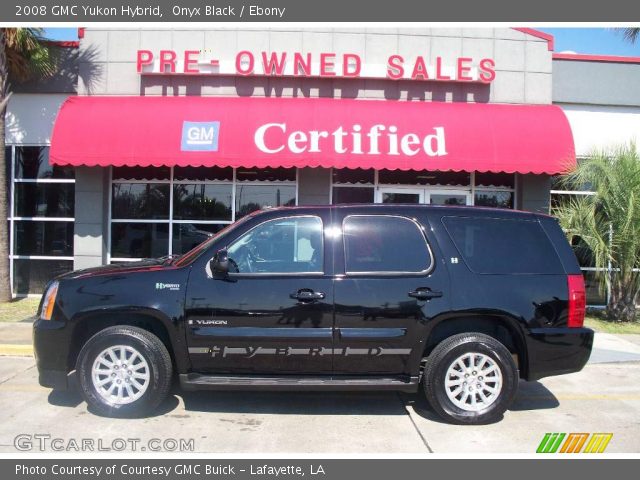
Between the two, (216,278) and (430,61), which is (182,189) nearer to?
(430,61)

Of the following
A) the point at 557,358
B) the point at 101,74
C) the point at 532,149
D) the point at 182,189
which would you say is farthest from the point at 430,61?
the point at 557,358

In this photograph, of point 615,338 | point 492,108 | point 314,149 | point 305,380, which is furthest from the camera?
point 492,108

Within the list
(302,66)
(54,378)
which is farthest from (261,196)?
(54,378)

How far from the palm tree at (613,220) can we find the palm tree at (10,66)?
10.3m

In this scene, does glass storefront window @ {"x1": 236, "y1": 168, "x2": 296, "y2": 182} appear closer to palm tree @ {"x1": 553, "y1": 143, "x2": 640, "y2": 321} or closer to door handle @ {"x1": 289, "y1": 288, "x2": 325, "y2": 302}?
palm tree @ {"x1": 553, "y1": 143, "x2": 640, "y2": 321}

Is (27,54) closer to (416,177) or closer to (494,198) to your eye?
(416,177)

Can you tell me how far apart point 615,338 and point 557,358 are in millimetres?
4696

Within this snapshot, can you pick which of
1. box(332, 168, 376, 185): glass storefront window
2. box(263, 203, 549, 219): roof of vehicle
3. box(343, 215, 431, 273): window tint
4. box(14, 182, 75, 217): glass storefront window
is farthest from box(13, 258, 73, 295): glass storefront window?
box(343, 215, 431, 273): window tint

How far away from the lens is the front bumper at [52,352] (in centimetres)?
504


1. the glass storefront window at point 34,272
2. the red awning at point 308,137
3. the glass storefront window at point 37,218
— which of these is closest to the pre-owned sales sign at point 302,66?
the red awning at point 308,137

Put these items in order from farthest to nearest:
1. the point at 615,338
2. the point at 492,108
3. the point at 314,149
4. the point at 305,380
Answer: the point at 492,108 < the point at 314,149 < the point at 615,338 < the point at 305,380

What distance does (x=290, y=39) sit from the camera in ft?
36.4

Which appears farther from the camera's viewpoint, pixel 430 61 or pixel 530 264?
pixel 430 61

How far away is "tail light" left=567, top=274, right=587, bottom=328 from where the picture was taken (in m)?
5.08
